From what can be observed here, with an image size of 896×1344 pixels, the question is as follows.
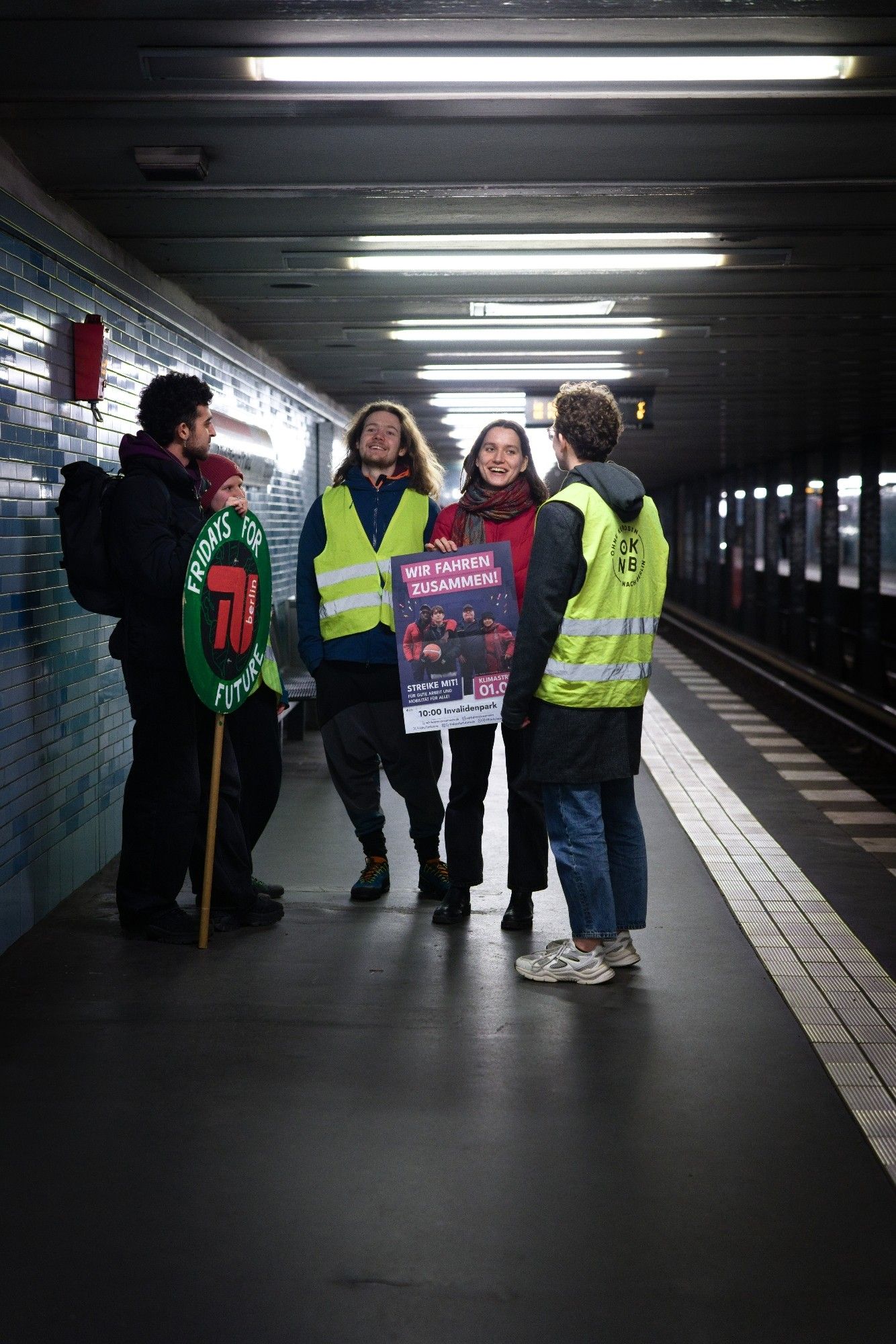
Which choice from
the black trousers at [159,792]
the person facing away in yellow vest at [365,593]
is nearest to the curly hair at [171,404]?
the person facing away in yellow vest at [365,593]

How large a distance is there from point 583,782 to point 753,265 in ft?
11.8

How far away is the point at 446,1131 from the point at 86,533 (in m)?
2.43

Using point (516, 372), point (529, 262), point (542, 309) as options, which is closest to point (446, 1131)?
point (529, 262)

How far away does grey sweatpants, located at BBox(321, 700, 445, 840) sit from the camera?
525 cm

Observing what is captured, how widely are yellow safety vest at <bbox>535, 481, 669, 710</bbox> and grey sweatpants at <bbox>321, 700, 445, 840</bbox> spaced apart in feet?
3.64

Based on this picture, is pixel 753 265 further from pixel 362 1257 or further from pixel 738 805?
pixel 362 1257

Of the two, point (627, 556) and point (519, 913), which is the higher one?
point (627, 556)

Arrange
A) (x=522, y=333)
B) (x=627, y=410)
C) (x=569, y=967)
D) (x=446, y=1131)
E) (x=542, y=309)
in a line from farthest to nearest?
1. (x=627, y=410)
2. (x=522, y=333)
3. (x=542, y=309)
4. (x=569, y=967)
5. (x=446, y=1131)

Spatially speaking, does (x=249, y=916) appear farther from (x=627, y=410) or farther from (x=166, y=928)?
(x=627, y=410)

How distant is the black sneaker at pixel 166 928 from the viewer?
15.6 feet

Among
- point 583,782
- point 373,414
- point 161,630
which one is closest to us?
point 583,782

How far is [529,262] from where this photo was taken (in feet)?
21.7

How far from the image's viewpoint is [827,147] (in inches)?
184

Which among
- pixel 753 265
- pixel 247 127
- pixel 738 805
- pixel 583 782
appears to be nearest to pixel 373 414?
pixel 247 127
